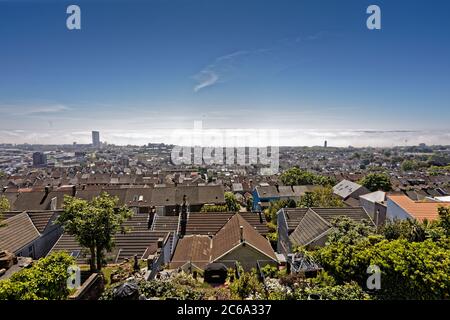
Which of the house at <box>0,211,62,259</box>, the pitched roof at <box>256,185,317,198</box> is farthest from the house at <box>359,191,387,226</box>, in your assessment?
the house at <box>0,211,62,259</box>

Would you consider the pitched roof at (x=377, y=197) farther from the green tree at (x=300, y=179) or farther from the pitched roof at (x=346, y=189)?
the green tree at (x=300, y=179)

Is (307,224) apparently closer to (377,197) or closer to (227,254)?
(227,254)

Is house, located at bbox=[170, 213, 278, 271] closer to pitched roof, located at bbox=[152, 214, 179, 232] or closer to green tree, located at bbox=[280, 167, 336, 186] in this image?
pitched roof, located at bbox=[152, 214, 179, 232]

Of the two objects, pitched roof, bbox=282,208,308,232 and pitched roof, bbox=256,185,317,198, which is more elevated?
pitched roof, bbox=282,208,308,232

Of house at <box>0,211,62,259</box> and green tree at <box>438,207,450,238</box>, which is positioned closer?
green tree at <box>438,207,450,238</box>

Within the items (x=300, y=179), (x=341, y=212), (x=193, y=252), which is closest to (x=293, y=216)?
(x=341, y=212)

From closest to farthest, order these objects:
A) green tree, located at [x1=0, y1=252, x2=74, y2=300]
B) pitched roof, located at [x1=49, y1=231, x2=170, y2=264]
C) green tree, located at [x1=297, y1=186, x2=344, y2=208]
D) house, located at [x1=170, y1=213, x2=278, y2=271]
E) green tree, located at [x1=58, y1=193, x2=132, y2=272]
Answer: green tree, located at [x1=0, y1=252, x2=74, y2=300], green tree, located at [x1=58, y1=193, x2=132, y2=272], house, located at [x1=170, y1=213, x2=278, y2=271], pitched roof, located at [x1=49, y1=231, x2=170, y2=264], green tree, located at [x1=297, y1=186, x2=344, y2=208]
